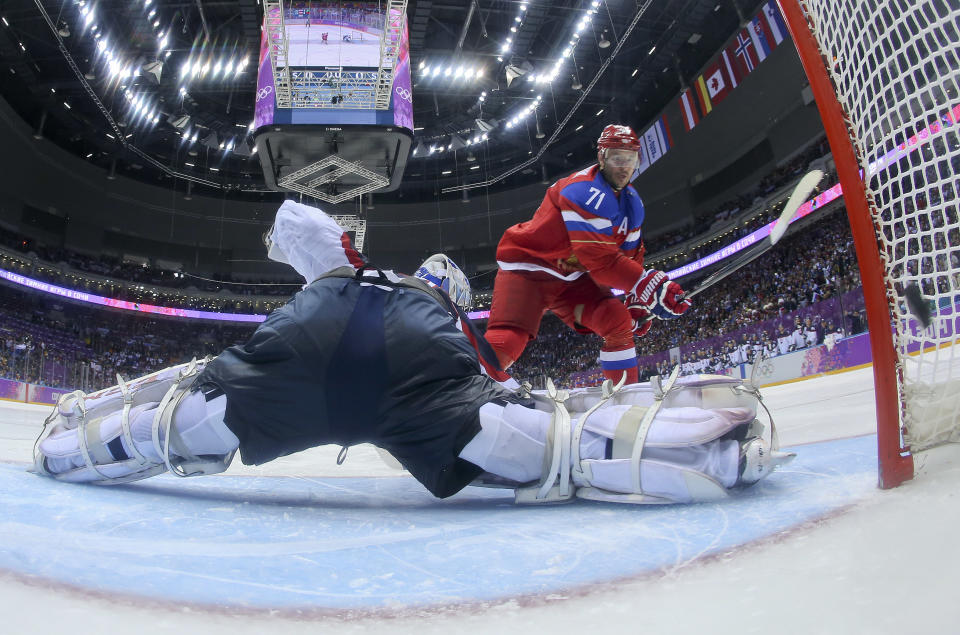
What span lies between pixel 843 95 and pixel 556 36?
1408 cm

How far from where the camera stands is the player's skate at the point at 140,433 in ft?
4.07

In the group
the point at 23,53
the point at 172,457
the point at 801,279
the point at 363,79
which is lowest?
the point at 172,457

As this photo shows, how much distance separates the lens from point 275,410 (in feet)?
3.75

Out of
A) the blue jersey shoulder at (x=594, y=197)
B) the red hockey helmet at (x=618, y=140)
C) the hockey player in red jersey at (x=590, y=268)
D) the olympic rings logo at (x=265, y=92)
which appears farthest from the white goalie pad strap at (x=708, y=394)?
the olympic rings logo at (x=265, y=92)

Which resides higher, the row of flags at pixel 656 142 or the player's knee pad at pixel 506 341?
the row of flags at pixel 656 142

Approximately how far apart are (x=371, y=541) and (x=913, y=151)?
3.64 ft

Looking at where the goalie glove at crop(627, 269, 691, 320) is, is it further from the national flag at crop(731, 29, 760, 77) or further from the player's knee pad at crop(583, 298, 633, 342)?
the national flag at crop(731, 29, 760, 77)

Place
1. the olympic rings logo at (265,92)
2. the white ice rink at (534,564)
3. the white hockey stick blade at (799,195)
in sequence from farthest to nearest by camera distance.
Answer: the olympic rings logo at (265,92)
the white hockey stick blade at (799,195)
the white ice rink at (534,564)

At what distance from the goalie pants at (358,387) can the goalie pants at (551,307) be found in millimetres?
1180

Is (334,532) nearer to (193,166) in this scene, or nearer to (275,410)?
(275,410)

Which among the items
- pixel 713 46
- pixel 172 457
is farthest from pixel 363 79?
pixel 713 46

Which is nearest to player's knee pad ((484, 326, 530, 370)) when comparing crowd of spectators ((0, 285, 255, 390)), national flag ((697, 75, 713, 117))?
crowd of spectators ((0, 285, 255, 390))

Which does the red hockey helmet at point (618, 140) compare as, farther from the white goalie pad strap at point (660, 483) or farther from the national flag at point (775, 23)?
the national flag at point (775, 23)

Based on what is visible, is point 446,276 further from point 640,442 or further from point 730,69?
point 730,69
